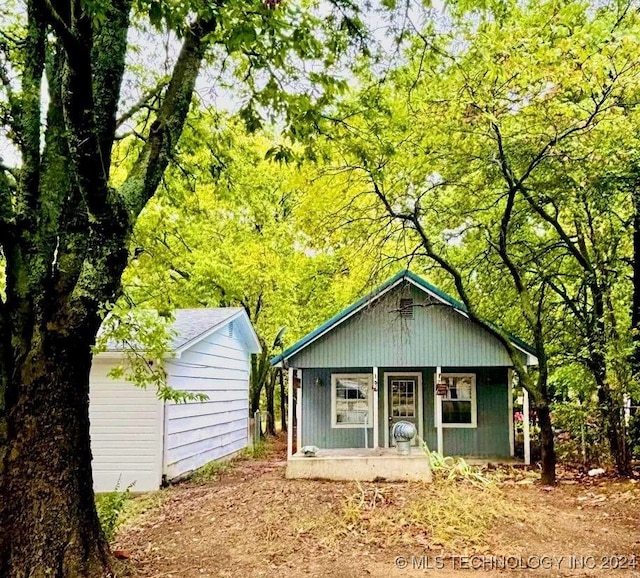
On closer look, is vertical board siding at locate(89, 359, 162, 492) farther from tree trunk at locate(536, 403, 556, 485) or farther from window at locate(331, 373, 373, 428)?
tree trunk at locate(536, 403, 556, 485)

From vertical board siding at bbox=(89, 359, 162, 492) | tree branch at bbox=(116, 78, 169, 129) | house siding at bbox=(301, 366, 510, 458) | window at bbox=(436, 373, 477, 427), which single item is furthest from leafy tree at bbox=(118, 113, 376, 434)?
tree branch at bbox=(116, 78, 169, 129)

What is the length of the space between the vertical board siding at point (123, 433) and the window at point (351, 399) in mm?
5176

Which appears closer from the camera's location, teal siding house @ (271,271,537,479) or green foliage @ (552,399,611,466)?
green foliage @ (552,399,611,466)

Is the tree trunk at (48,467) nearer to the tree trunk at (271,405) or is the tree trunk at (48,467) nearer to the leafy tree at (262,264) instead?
the leafy tree at (262,264)

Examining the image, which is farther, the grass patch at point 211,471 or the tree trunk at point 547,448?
the grass patch at point 211,471

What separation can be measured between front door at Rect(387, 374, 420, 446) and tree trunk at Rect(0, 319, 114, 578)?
10.8 m

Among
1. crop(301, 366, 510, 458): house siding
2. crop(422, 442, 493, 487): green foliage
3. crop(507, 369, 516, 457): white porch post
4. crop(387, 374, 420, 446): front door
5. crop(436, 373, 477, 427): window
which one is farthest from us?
crop(387, 374, 420, 446): front door

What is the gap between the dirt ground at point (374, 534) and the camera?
5832 millimetres

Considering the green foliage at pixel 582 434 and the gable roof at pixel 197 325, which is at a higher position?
the gable roof at pixel 197 325

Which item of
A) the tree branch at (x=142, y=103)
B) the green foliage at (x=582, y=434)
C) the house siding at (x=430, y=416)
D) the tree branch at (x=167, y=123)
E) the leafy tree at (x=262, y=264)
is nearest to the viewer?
the tree branch at (x=167, y=123)

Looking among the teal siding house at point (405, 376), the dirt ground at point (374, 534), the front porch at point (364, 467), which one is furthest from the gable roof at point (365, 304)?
the dirt ground at point (374, 534)

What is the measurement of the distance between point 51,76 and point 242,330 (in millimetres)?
12422

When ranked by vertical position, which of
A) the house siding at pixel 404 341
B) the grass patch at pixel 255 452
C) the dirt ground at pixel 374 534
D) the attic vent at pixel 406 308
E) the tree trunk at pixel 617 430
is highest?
the attic vent at pixel 406 308

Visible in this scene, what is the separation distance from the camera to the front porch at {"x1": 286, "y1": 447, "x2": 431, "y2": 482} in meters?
10.1
